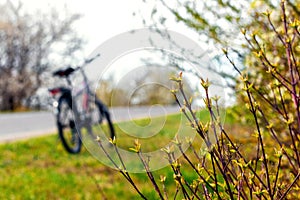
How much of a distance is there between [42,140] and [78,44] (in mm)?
14126

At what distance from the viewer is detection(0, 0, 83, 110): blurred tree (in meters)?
22.8

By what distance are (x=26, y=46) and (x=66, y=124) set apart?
16.5 m

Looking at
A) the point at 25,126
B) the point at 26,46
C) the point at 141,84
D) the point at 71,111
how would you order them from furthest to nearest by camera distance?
the point at 26,46, the point at 25,126, the point at 71,111, the point at 141,84

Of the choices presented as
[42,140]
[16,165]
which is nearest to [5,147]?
[42,140]

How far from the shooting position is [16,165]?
7.02 meters

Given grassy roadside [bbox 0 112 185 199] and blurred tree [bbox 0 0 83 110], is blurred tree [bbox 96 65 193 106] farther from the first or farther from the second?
blurred tree [bbox 0 0 83 110]

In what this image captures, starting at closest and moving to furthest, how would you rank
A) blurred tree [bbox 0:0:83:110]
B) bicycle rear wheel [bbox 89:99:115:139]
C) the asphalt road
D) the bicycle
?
1. the bicycle
2. bicycle rear wheel [bbox 89:99:115:139]
3. the asphalt road
4. blurred tree [bbox 0:0:83:110]

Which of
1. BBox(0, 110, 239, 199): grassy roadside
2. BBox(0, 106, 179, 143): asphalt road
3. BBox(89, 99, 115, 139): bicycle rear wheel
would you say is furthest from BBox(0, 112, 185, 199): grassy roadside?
BBox(0, 106, 179, 143): asphalt road

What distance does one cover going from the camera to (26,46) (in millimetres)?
23531

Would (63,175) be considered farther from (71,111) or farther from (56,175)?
(71,111)

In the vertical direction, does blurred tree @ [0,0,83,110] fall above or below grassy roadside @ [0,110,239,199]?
above

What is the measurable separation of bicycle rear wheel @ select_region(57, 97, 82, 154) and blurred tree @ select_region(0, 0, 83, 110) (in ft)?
49.2

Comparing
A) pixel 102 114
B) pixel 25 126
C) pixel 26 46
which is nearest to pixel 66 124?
pixel 102 114

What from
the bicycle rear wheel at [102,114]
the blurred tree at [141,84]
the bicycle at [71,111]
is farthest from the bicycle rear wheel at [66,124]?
the blurred tree at [141,84]
